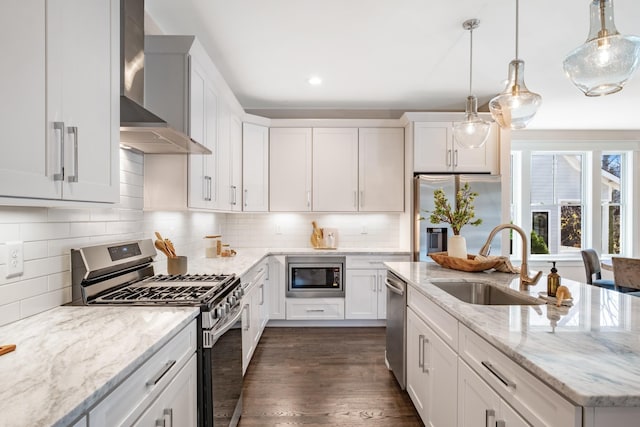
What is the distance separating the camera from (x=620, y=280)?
3.54m

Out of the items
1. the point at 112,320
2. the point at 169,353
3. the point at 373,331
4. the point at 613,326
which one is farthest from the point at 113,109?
the point at 373,331

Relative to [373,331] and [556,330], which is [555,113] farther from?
[556,330]

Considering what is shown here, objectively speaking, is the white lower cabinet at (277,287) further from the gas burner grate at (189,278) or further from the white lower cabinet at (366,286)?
the gas burner grate at (189,278)

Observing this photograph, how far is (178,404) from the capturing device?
1340 mm

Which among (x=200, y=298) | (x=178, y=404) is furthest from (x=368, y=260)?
(x=178, y=404)

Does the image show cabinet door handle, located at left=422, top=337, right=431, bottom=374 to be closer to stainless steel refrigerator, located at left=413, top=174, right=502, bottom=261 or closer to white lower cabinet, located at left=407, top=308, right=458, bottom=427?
white lower cabinet, located at left=407, top=308, right=458, bottom=427

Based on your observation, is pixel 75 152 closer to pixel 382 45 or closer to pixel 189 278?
pixel 189 278

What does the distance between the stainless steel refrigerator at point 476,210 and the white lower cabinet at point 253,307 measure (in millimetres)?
1743

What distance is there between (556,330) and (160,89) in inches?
96.2

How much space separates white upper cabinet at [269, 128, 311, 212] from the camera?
4.25 m

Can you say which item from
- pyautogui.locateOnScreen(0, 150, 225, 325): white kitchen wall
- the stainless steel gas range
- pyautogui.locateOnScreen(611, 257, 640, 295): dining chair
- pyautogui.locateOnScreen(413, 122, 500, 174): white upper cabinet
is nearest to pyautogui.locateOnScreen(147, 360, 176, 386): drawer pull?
the stainless steel gas range

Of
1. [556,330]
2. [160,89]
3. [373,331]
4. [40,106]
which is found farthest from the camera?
[373,331]

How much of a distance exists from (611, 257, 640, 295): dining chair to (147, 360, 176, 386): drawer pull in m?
4.19

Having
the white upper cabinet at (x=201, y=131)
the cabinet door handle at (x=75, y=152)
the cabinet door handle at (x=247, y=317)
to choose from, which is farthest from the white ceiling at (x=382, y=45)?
the cabinet door handle at (x=247, y=317)
